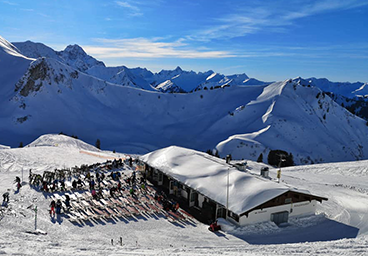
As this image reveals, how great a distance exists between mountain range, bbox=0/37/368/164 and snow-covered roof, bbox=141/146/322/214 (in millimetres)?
44582

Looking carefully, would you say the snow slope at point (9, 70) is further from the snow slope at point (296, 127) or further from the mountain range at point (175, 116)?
the snow slope at point (296, 127)

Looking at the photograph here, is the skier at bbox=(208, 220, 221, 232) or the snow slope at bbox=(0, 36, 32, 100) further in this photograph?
the snow slope at bbox=(0, 36, 32, 100)

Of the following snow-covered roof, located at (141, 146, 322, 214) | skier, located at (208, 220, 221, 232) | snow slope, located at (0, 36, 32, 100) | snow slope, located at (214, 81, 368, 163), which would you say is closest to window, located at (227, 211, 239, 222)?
snow-covered roof, located at (141, 146, 322, 214)

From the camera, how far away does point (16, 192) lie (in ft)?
88.8

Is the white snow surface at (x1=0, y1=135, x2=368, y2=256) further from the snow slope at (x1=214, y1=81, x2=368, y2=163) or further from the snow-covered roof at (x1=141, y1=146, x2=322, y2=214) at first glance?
the snow slope at (x1=214, y1=81, x2=368, y2=163)

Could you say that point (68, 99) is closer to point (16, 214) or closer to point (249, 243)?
point (16, 214)

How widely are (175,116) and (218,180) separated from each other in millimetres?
85082

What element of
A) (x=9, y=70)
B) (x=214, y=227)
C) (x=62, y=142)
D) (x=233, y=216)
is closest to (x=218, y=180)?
(x=233, y=216)

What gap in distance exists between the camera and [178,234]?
20.4 m

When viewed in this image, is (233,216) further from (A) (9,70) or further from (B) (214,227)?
(A) (9,70)

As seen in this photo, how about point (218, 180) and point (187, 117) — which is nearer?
point (218, 180)

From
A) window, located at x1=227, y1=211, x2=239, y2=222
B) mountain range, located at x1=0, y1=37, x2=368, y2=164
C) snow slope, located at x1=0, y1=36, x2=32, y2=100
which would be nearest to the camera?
window, located at x1=227, y1=211, x2=239, y2=222

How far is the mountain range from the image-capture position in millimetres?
84312

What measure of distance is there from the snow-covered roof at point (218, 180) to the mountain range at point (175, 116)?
44.6 metres
